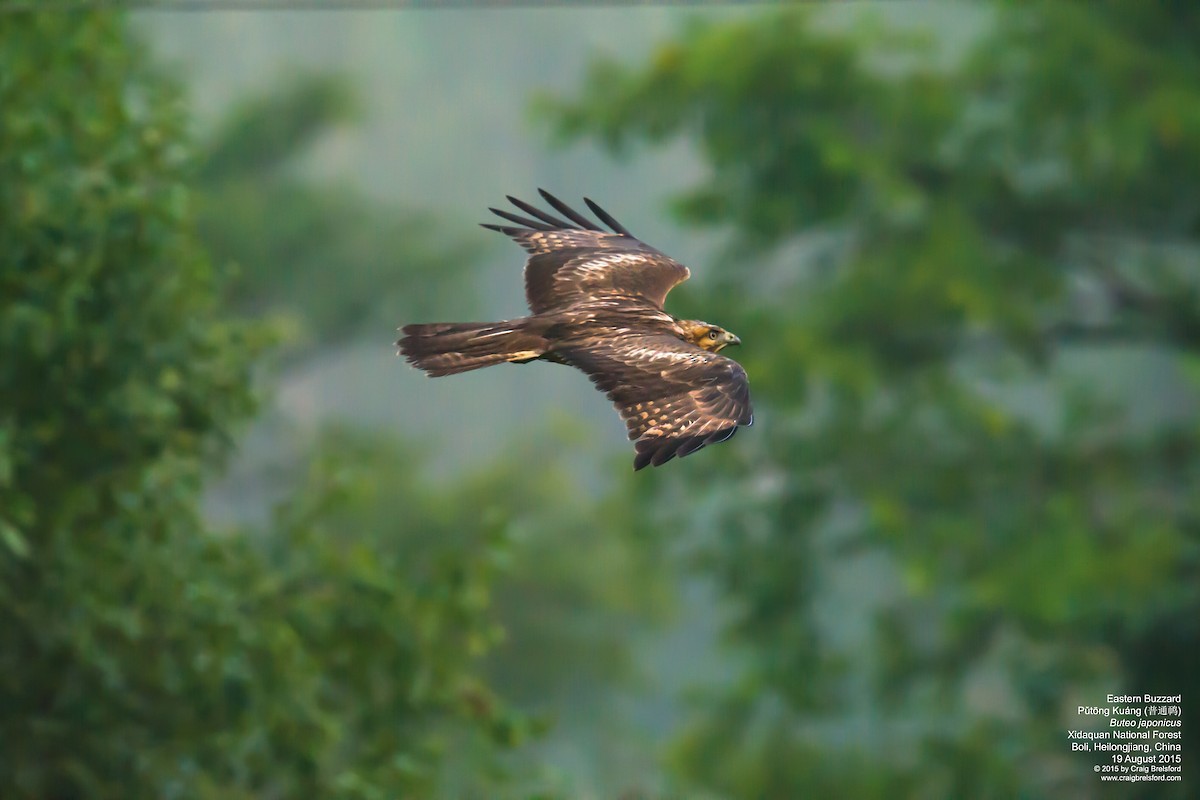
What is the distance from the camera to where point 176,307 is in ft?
27.6

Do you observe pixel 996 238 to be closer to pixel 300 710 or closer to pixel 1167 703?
pixel 1167 703

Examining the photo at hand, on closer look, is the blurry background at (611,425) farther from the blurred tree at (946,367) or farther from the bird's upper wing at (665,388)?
the bird's upper wing at (665,388)

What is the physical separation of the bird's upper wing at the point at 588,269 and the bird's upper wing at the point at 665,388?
53 centimetres

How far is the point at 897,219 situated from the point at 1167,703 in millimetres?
6605

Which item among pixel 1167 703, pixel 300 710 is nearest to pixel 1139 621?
pixel 1167 703

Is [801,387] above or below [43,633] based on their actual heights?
above

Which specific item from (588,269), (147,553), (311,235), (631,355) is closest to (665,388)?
(631,355)

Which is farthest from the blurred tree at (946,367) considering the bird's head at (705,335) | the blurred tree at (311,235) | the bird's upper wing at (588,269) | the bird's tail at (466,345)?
the bird's tail at (466,345)

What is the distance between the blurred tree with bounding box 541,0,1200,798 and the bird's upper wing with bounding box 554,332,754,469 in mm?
14501

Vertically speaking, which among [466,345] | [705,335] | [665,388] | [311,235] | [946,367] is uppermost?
[311,235]

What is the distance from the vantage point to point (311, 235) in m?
31.0

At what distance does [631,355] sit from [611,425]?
95.7 ft

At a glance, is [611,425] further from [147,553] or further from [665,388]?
[665,388]

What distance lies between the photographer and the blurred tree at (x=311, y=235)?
29016 millimetres
